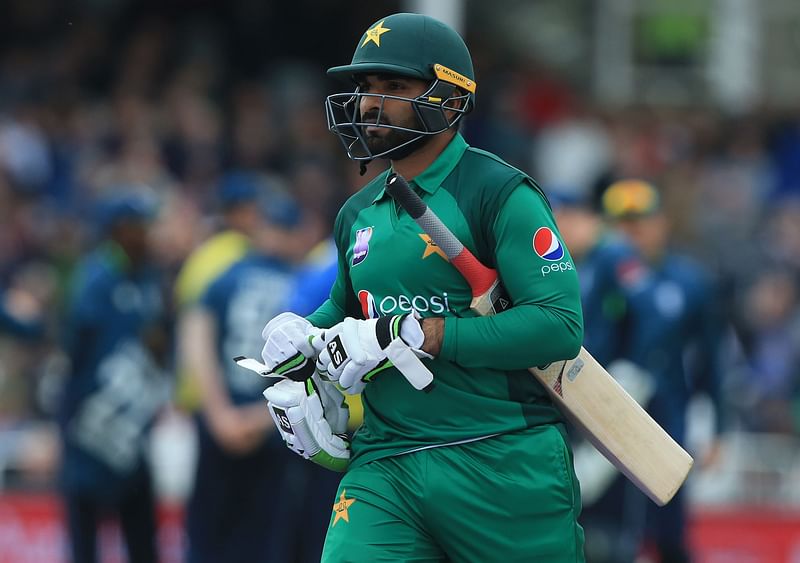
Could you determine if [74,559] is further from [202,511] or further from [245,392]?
[245,392]

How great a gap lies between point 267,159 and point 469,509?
1119 centimetres

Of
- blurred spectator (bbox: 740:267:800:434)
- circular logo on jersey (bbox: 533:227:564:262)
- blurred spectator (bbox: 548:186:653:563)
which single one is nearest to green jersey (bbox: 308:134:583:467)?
circular logo on jersey (bbox: 533:227:564:262)

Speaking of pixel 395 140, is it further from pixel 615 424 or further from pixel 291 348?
pixel 615 424

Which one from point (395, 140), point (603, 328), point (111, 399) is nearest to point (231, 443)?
point (111, 399)

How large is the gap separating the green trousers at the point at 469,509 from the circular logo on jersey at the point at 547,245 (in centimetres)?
54

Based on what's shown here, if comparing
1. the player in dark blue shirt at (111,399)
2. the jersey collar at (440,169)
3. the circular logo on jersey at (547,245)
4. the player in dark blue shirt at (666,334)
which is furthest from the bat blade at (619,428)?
the player in dark blue shirt at (111,399)

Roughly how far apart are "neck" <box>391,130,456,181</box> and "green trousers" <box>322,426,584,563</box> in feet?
2.78

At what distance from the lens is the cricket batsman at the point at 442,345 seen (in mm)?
4570

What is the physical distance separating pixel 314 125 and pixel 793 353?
5479mm

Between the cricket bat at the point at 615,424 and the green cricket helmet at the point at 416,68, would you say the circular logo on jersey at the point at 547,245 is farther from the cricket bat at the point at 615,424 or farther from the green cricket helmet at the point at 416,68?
the green cricket helmet at the point at 416,68

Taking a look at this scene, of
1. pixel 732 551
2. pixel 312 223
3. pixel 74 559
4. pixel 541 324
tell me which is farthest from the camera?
pixel 312 223

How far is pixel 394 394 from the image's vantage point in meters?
4.79

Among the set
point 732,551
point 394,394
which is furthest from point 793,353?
point 394,394

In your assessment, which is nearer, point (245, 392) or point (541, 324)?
point (541, 324)
